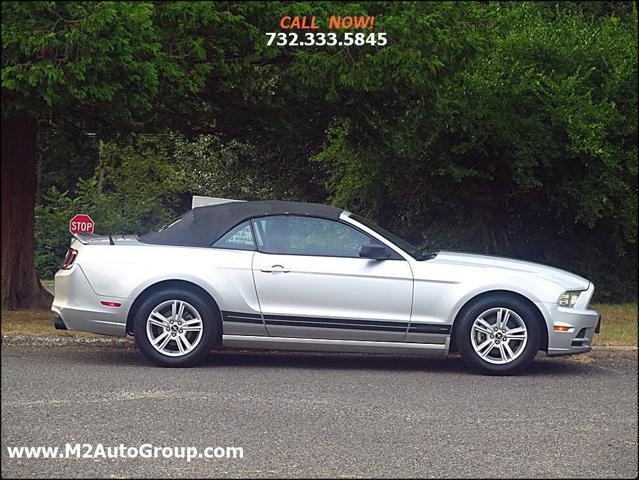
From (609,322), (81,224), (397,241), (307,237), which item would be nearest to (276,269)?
(307,237)

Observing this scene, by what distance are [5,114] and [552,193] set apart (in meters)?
4.25

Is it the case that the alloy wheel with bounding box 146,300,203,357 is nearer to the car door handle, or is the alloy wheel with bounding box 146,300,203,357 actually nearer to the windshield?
the car door handle

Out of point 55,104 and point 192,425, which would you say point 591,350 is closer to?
point 192,425

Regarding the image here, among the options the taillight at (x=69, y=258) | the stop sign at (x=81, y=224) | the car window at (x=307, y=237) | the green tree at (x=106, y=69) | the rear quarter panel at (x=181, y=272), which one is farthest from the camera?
the rear quarter panel at (x=181, y=272)

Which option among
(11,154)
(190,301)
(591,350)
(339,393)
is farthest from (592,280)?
(11,154)

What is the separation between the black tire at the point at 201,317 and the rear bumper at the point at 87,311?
0.15m

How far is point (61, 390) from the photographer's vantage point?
6.34 m

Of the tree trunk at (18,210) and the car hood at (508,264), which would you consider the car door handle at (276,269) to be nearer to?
the car hood at (508,264)

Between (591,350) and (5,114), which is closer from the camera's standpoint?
(5,114)

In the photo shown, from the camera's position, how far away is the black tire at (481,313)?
7574 mm

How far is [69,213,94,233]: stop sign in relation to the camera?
4.88 metres

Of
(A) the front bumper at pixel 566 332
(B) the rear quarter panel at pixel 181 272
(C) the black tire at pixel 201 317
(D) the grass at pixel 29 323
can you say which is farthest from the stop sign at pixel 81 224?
(A) the front bumper at pixel 566 332

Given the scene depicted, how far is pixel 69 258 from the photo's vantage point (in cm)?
614

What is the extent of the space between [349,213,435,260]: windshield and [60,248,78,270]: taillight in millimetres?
1733
